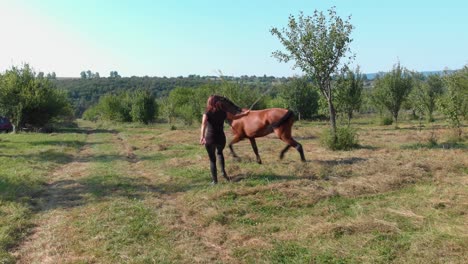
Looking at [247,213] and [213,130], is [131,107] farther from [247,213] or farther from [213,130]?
[247,213]

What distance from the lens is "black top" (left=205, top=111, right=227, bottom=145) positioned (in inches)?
370

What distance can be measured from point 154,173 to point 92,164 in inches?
143

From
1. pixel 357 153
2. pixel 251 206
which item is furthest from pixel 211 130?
pixel 357 153

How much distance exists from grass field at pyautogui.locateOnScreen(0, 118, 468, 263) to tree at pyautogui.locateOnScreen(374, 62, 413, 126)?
23236mm

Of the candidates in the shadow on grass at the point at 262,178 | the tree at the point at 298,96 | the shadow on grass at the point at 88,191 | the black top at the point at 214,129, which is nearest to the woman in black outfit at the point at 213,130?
the black top at the point at 214,129

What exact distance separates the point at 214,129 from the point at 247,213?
2956 millimetres

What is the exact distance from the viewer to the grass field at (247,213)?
517 centimetres

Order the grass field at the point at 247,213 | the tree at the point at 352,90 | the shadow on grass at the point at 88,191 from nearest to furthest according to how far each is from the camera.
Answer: the grass field at the point at 247,213
the shadow on grass at the point at 88,191
the tree at the point at 352,90

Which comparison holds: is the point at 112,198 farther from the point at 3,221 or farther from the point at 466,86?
the point at 466,86

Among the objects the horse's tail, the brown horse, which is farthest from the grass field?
the horse's tail

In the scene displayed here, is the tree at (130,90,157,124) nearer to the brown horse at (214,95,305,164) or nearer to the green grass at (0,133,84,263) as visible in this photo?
the green grass at (0,133,84,263)

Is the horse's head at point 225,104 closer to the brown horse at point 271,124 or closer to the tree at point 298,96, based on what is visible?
the brown horse at point 271,124

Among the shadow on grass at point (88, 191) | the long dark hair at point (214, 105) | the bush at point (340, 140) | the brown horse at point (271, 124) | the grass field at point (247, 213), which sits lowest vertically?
the shadow on grass at point (88, 191)

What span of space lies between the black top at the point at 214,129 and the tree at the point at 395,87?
28139 mm
